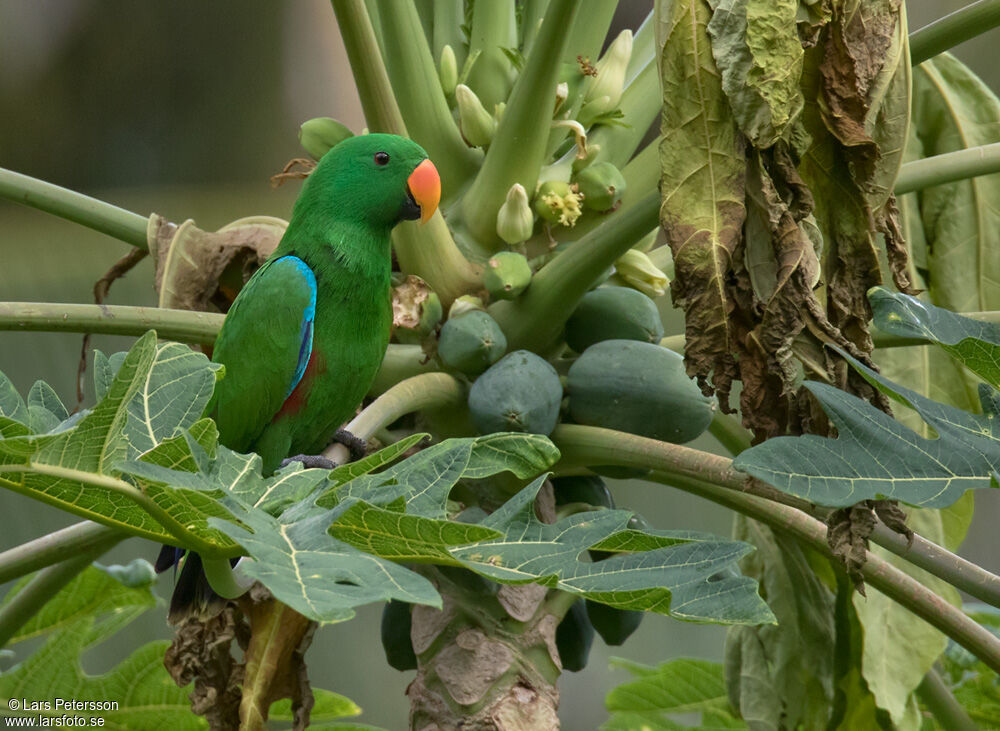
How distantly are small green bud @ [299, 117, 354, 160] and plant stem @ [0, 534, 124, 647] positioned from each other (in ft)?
2.36

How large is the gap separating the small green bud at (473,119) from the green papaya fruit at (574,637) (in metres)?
0.69

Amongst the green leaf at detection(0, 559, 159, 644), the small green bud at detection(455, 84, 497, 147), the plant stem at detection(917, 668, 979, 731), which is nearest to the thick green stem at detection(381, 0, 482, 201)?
the small green bud at detection(455, 84, 497, 147)

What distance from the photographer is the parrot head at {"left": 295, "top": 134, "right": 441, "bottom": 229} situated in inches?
56.9

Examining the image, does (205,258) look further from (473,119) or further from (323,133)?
(473,119)

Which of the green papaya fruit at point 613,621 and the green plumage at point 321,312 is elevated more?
the green plumage at point 321,312

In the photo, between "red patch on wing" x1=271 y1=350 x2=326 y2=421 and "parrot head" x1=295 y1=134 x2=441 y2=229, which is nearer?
"parrot head" x1=295 y1=134 x2=441 y2=229

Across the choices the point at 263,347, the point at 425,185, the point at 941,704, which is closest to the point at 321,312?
the point at 263,347

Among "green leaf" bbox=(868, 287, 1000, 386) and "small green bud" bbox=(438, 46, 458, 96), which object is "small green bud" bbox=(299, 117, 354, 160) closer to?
"small green bud" bbox=(438, 46, 458, 96)

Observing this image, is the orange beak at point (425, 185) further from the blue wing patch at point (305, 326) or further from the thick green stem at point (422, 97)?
the blue wing patch at point (305, 326)

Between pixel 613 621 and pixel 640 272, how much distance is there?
1.60ft

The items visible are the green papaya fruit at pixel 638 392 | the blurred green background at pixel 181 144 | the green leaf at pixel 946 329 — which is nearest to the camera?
the green leaf at pixel 946 329

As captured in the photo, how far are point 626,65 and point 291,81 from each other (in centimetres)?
152

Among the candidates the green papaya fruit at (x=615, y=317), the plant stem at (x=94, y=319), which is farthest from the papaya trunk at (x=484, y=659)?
the plant stem at (x=94, y=319)

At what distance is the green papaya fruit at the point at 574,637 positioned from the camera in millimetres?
1463
